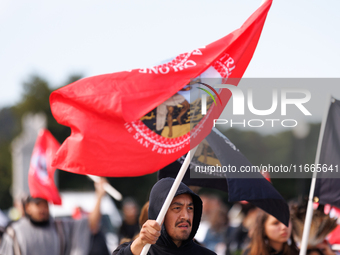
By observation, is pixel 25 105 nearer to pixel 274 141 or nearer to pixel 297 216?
pixel 274 141

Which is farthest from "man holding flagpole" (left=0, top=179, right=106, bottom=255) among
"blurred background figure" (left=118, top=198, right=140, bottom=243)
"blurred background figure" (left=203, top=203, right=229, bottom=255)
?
"blurred background figure" (left=203, top=203, right=229, bottom=255)

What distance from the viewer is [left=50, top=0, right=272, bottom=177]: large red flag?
3.93 m

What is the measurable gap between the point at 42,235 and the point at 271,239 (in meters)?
3.16

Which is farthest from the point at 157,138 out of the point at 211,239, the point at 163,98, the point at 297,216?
the point at 211,239

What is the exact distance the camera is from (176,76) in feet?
13.3

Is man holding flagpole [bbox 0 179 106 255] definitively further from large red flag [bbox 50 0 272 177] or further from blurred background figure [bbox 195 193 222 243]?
blurred background figure [bbox 195 193 222 243]

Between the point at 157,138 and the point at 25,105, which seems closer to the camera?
the point at 157,138

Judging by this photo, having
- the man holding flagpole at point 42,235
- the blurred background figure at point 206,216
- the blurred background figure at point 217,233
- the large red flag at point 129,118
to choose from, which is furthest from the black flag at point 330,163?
the blurred background figure at point 217,233

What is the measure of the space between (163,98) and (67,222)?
390 cm

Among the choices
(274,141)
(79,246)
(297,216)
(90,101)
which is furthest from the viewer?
(274,141)

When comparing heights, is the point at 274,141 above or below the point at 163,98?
above

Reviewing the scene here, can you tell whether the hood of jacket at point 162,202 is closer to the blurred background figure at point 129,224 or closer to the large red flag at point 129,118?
the large red flag at point 129,118

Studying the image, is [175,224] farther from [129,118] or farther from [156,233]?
[129,118]

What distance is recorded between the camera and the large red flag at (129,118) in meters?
3.93
